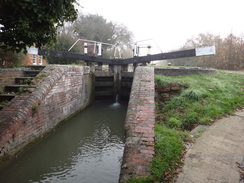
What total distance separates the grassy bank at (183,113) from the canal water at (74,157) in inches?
51.5

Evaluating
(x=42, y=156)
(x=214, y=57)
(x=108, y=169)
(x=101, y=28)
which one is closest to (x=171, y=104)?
(x=108, y=169)

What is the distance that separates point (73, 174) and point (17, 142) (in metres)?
1.51

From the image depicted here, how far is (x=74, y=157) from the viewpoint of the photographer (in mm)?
4816

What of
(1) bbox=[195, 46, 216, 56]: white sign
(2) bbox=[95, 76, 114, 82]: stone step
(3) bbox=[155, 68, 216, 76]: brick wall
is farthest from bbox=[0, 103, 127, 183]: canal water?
(2) bbox=[95, 76, 114, 82]: stone step

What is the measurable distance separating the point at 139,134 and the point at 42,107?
125 inches

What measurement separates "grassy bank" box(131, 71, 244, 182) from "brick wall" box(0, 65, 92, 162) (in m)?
3.00

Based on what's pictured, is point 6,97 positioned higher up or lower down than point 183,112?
higher up

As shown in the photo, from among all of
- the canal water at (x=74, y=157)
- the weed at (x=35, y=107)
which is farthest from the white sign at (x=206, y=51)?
the weed at (x=35, y=107)

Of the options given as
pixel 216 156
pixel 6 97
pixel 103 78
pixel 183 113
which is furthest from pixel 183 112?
pixel 103 78

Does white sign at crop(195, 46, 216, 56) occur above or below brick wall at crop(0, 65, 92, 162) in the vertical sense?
above

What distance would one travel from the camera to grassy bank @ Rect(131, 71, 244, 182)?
3057 mm

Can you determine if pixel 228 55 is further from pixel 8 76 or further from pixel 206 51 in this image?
pixel 8 76

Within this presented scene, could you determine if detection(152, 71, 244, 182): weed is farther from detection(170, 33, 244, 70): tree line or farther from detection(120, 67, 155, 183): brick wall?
detection(170, 33, 244, 70): tree line

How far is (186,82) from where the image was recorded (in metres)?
6.72
